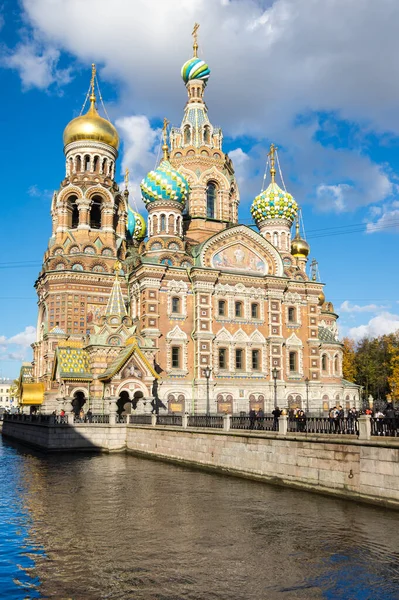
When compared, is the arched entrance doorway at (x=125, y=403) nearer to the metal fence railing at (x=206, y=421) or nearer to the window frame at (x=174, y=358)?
the window frame at (x=174, y=358)

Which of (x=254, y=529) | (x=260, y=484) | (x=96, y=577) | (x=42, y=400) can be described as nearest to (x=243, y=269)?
(x=42, y=400)

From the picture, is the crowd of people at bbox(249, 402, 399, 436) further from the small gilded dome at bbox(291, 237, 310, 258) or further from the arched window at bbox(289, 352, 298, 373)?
the small gilded dome at bbox(291, 237, 310, 258)

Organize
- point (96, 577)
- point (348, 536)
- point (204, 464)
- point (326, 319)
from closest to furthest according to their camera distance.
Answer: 1. point (96, 577)
2. point (348, 536)
3. point (204, 464)
4. point (326, 319)

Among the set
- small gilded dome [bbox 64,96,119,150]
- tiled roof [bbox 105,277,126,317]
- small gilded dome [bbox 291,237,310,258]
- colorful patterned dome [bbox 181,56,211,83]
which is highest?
colorful patterned dome [bbox 181,56,211,83]

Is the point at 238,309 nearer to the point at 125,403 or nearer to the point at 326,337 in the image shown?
the point at 326,337

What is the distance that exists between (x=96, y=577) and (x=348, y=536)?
540cm

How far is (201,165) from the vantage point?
143 feet

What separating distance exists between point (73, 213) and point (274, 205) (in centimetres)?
A: 1468

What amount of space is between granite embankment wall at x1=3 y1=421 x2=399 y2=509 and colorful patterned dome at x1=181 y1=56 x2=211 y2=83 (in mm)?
29369

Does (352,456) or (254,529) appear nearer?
(254,529)

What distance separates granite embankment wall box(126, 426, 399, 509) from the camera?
48.8 ft

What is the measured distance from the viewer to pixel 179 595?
29.8 feet

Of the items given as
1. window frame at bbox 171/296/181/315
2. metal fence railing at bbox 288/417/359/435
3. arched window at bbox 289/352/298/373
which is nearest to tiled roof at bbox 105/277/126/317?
window frame at bbox 171/296/181/315

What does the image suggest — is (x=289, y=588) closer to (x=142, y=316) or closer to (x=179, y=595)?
(x=179, y=595)
